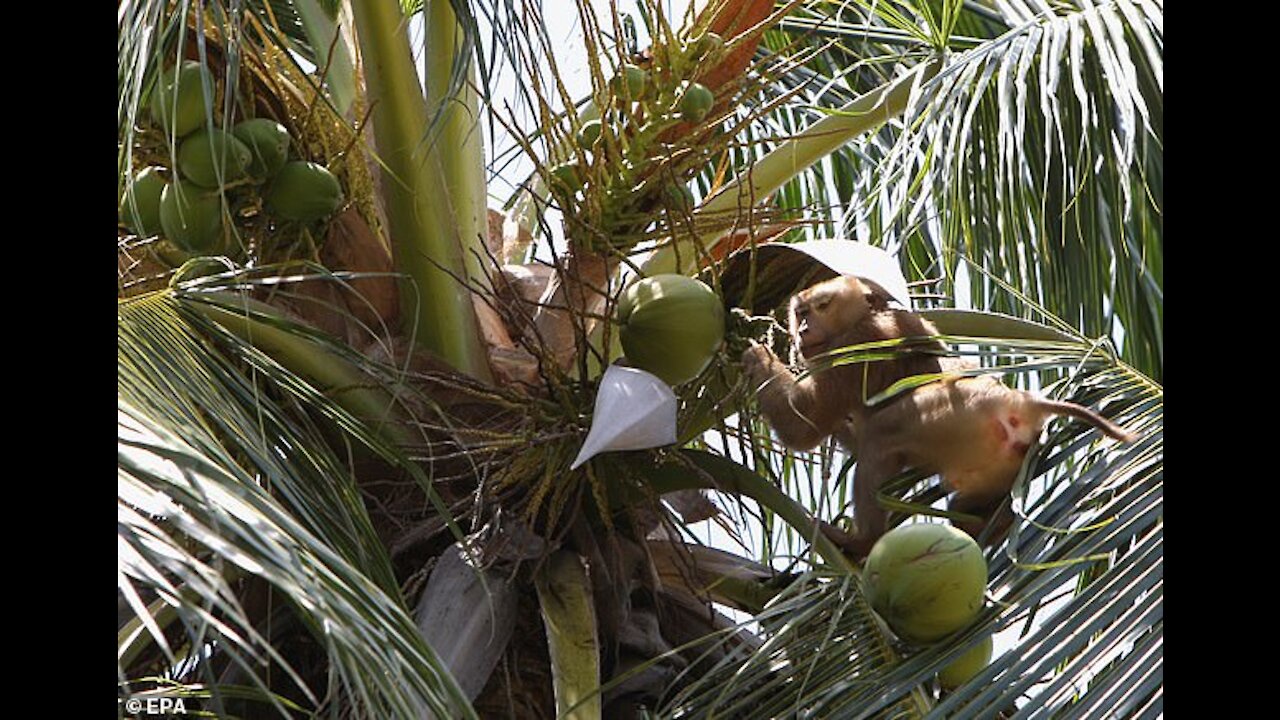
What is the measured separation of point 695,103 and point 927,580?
80cm

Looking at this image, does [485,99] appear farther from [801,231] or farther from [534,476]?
[801,231]

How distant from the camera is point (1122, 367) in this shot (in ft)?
7.50

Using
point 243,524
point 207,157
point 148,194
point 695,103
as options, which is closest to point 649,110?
point 695,103

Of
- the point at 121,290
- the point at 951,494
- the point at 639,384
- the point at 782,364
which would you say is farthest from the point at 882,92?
the point at 121,290

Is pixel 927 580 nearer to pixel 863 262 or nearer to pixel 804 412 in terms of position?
pixel 863 262

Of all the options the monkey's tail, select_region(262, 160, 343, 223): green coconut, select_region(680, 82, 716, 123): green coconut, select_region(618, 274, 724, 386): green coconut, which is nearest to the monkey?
the monkey's tail

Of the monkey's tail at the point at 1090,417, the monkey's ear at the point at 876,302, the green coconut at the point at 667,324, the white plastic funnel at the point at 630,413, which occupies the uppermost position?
the green coconut at the point at 667,324

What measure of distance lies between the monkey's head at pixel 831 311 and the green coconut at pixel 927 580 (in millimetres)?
671

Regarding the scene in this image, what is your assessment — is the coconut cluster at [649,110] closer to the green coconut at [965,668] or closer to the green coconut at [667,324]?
the green coconut at [667,324]

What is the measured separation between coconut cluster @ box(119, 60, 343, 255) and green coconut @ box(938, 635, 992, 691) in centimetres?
106

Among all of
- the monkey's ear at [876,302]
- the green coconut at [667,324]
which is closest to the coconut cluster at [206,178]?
the green coconut at [667,324]

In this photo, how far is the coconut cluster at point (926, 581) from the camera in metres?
1.90
